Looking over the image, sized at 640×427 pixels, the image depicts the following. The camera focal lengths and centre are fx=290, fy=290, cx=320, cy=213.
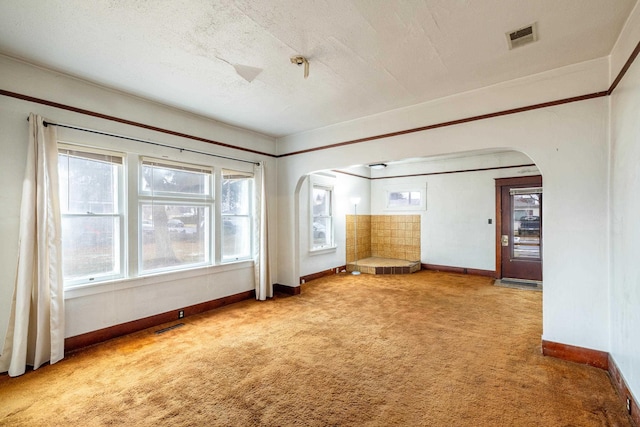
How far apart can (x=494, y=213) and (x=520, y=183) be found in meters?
0.81

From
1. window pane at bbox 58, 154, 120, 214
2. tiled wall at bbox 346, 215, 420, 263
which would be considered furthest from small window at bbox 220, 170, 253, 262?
tiled wall at bbox 346, 215, 420, 263

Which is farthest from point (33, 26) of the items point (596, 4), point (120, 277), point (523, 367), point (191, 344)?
point (523, 367)

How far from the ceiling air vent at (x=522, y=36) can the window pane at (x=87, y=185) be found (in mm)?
4309

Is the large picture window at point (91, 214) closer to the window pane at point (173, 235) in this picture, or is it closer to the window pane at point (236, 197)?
the window pane at point (173, 235)

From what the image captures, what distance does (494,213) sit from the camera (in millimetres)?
6562

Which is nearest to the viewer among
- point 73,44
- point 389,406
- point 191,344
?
point 389,406

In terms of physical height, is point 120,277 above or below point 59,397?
above

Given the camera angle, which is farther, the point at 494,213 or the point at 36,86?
the point at 494,213

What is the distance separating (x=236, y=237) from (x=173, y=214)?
115 cm

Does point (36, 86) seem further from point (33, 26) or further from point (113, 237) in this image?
point (113, 237)

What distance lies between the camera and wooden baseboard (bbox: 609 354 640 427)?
195cm

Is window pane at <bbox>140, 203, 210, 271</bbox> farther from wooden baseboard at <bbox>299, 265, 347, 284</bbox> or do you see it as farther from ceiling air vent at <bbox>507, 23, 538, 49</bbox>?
ceiling air vent at <bbox>507, 23, 538, 49</bbox>

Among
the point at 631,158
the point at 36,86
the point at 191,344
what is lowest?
the point at 191,344

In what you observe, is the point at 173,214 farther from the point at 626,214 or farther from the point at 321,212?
the point at 626,214
